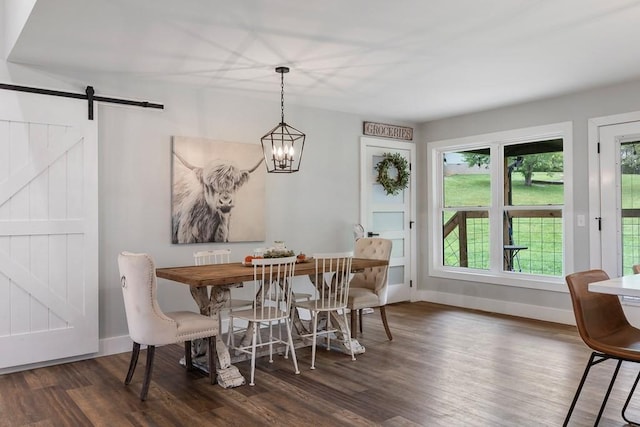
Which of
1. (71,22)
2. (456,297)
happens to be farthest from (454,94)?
(71,22)

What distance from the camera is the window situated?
548 cm

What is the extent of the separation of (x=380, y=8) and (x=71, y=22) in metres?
1.95

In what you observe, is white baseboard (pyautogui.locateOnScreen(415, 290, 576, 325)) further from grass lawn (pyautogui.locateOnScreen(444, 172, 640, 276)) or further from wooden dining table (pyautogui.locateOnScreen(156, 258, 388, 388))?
wooden dining table (pyautogui.locateOnScreen(156, 258, 388, 388))

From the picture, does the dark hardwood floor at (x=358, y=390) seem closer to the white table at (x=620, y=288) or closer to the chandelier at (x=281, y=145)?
the white table at (x=620, y=288)

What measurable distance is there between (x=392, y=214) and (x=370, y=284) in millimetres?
1815

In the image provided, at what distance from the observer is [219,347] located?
363 cm

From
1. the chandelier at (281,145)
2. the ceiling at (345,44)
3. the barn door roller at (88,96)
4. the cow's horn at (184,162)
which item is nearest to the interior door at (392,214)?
the chandelier at (281,145)

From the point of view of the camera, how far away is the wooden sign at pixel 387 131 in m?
6.21

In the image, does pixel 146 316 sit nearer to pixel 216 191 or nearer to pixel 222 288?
pixel 222 288

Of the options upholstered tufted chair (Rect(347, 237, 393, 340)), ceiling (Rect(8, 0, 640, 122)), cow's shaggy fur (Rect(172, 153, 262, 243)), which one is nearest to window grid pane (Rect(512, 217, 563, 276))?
ceiling (Rect(8, 0, 640, 122))

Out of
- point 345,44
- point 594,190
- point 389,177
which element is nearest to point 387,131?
point 389,177

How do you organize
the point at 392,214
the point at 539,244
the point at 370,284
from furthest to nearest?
the point at 392,214 → the point at 539,244 → the point at 370,284

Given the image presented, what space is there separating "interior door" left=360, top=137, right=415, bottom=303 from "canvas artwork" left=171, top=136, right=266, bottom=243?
1.56 meters

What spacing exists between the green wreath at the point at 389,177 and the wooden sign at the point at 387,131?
0.85ft
